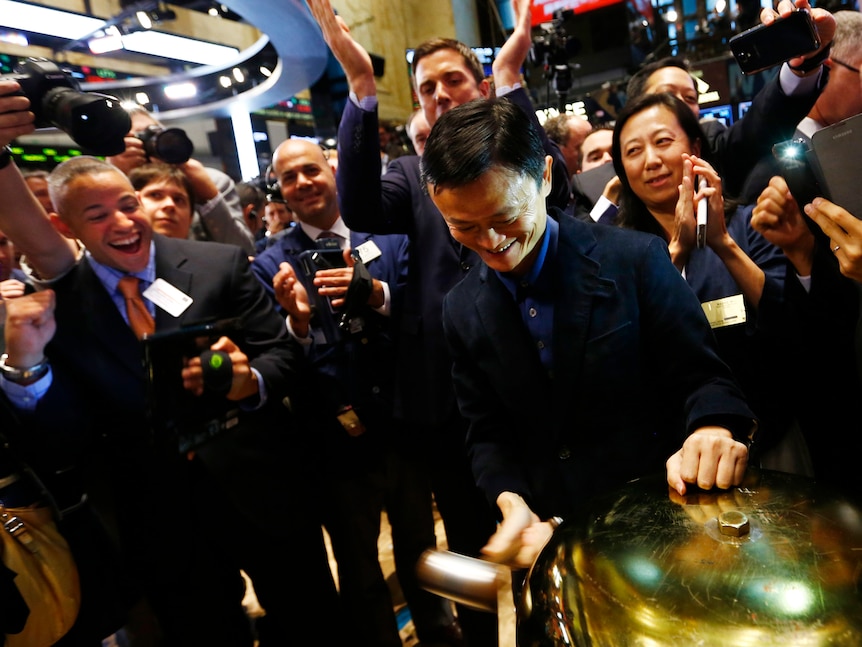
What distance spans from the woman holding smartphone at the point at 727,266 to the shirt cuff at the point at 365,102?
764 millimetres

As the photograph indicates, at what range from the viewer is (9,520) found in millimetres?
1424

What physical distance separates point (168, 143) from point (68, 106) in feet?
2.73

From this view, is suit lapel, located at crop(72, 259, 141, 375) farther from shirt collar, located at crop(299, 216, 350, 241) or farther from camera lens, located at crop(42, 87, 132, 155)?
shirt collar, located at crop(299, 216, 350, 241)

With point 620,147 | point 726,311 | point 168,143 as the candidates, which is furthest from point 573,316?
point 168,143

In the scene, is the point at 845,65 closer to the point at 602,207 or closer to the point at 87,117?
the point at 602,207

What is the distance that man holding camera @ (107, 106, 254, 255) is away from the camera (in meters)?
2.27

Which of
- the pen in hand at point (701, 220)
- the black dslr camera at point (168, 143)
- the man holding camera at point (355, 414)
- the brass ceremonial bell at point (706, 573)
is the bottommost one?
the man holding camera at point (355, 414)

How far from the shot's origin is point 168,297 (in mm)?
1749

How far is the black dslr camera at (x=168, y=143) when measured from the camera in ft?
7.34

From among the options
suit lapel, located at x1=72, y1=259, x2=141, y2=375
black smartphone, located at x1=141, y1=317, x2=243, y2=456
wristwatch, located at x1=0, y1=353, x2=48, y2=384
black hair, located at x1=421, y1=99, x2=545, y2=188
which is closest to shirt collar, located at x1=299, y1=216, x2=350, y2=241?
suit lapel, located at x1=72, y1=259, x2=141, y2=375

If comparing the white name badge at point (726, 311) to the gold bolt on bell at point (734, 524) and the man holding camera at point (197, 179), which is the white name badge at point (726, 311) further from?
the man holding camera at point (197, 179)

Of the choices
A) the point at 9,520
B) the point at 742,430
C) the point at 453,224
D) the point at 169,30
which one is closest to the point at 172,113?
the point at 169,30

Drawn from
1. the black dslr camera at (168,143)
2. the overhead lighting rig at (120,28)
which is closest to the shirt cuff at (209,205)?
the black dslr camera at (168,143)

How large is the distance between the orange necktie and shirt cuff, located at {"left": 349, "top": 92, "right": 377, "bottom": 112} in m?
0.85
